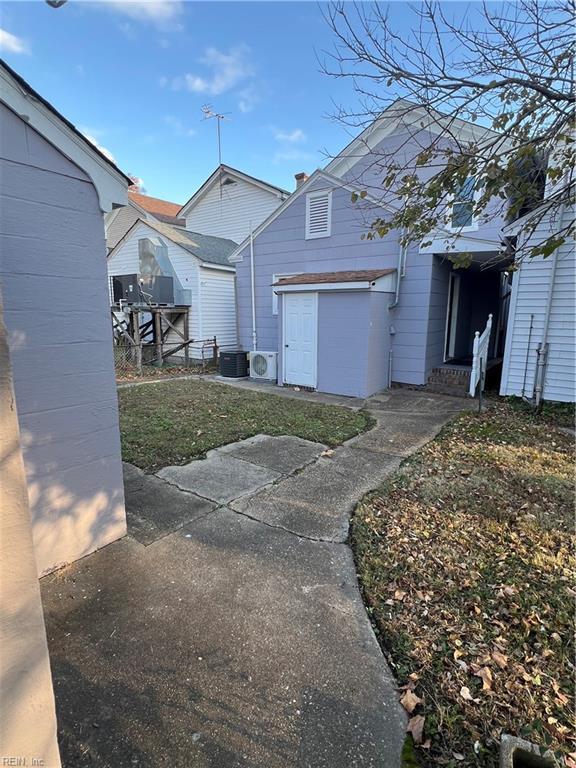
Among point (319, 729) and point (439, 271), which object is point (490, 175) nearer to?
point (319, 729)

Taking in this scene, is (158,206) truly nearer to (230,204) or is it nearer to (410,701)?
(230,204)

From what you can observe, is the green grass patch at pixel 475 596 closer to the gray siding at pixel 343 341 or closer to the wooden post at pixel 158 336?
the gray siding at pixel 343 341

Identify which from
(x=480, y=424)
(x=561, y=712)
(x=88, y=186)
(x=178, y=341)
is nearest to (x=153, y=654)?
(x=561, y=712)

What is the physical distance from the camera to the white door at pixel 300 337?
8.57 m

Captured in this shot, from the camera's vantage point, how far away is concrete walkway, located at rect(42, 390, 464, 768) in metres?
1.58

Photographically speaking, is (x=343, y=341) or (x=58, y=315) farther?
(x=343, y=341)

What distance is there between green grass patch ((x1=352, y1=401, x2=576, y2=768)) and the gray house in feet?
13.6

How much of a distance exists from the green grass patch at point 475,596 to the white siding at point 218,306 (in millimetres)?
9832

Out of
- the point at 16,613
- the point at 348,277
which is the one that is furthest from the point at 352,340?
the point at 16,613

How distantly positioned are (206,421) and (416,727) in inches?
196

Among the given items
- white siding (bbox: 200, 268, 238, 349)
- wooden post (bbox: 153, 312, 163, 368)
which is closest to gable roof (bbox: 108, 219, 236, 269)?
white siding (bbox: 200, 268, 238, 349)

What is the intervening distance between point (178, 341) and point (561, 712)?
41.9ft

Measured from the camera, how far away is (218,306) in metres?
13.3

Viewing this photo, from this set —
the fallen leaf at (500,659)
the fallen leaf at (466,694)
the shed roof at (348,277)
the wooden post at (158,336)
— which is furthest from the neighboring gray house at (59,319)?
the wooden post at (158,336)
